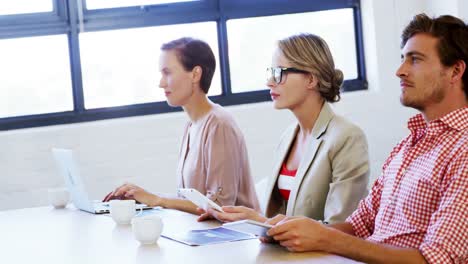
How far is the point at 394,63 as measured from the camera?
5152 millimetres

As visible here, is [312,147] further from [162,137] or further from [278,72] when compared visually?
[162,137]

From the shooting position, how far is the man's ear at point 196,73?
12.7 feet

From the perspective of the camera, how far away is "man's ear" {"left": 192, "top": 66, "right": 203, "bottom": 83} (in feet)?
12.7

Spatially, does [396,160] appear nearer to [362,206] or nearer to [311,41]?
[362,206]

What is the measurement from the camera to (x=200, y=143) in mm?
3670

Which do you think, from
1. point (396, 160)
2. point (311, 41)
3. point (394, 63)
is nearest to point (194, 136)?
point (311, 41)

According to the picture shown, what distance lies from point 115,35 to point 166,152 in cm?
74

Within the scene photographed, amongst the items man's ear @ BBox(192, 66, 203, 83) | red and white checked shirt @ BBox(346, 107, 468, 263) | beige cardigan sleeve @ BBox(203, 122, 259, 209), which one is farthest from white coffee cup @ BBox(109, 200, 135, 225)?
man's ear @ BBox(192, 66, 203, 83)

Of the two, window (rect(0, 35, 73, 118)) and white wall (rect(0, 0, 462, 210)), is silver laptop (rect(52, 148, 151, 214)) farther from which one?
window (rect(0, 35, 73, 118))

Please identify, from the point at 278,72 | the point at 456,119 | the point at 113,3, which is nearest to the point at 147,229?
the point at 456,119

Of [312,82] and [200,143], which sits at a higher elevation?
[312,82]

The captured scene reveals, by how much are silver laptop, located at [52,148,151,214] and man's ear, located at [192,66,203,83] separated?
720 mm

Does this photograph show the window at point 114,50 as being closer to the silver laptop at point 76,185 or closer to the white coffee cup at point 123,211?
the silver laptop at point 76,185

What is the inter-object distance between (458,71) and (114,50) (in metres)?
2.84
